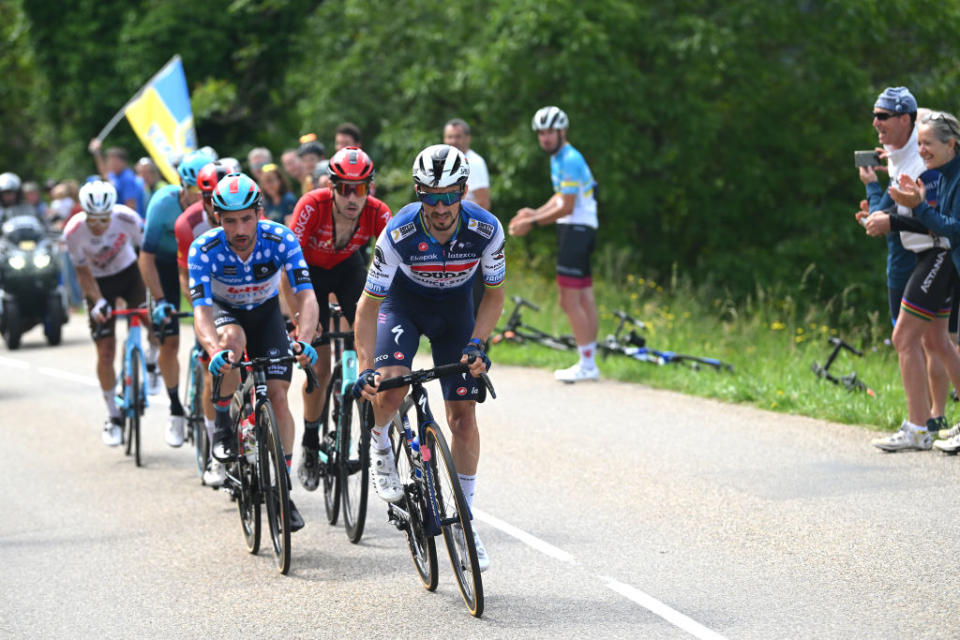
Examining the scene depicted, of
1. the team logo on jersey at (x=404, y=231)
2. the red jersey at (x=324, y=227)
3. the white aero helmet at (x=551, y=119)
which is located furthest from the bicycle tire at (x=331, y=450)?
the white aero helmet at (x=551, y=119)

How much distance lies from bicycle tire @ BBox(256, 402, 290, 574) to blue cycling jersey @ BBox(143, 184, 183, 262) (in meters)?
3.20

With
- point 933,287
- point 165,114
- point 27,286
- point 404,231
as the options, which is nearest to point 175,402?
point 404,231

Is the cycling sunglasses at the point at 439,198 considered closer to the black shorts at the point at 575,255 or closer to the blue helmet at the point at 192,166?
the blue helmet at the point at 192,166

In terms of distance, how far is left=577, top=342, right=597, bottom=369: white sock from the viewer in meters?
12.0

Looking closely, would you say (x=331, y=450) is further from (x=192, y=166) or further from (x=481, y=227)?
(x=192, y=166)

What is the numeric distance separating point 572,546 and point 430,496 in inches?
46.0

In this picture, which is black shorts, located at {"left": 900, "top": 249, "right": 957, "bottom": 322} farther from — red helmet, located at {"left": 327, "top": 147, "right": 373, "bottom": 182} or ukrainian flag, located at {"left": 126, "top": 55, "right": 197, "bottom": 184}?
ukrainian flag, located at {"left": 126, "top": 55, "right": 197, "bottom": 184}

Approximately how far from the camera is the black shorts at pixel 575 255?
12031 millimetres

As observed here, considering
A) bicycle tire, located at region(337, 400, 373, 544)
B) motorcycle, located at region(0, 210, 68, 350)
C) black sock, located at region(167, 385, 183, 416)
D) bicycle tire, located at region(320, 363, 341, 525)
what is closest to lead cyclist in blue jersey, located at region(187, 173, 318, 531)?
bicycle tire, located at region(337, 400, 373, 544)

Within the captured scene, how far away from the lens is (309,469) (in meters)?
8.08

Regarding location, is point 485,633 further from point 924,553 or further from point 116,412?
point 116,412

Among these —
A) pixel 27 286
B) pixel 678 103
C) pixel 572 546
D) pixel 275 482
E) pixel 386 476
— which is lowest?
pixel 572 546

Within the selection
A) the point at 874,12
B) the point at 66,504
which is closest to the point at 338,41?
the point at 874,12

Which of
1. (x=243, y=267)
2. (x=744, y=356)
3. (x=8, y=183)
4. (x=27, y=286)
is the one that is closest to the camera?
(x=243, y=267)
